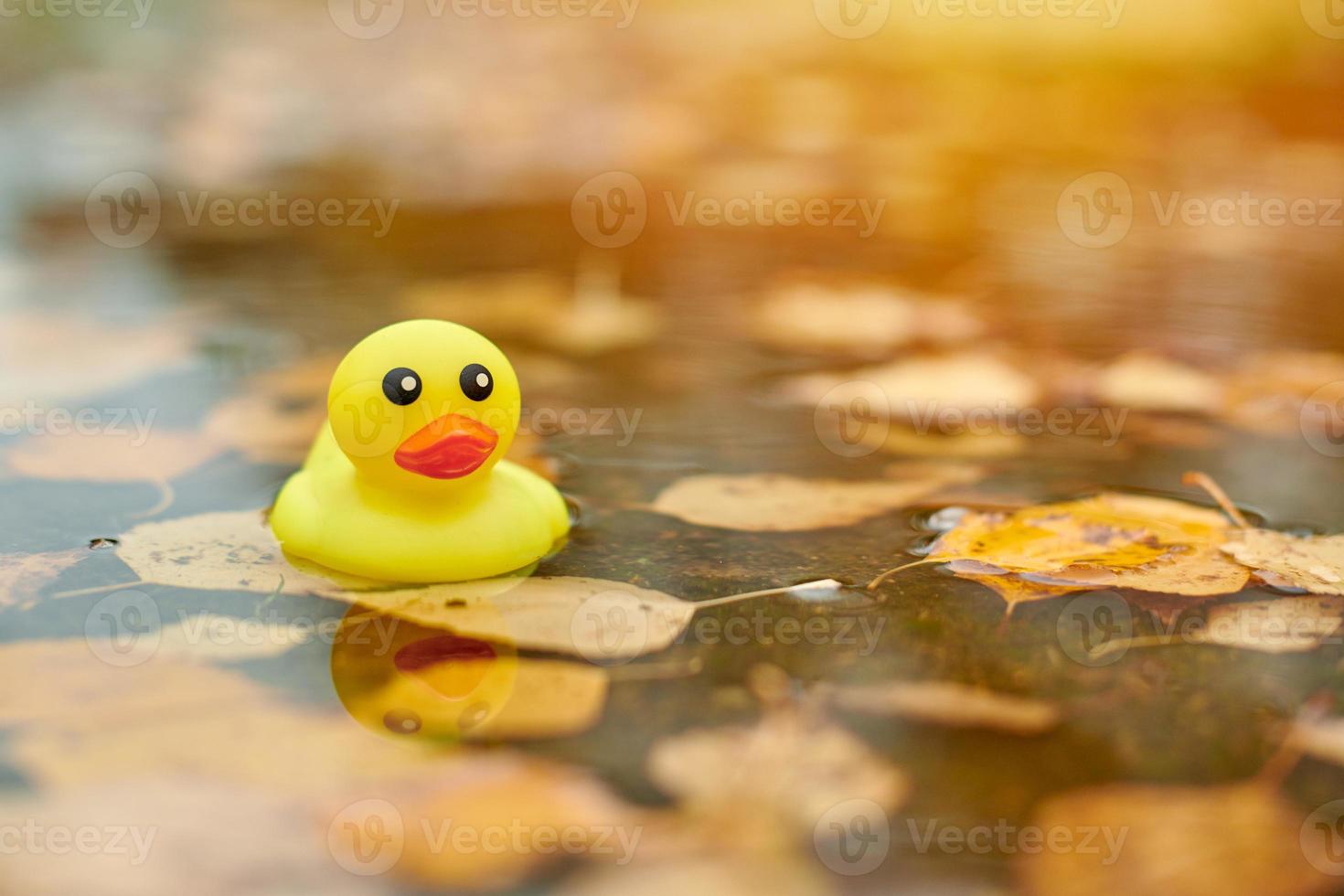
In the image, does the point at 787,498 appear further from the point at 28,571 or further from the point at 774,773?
the point at 28,571

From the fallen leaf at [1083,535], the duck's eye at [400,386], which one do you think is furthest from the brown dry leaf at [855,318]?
the duck's eye at [400,386]

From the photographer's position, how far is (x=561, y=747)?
0.93 m

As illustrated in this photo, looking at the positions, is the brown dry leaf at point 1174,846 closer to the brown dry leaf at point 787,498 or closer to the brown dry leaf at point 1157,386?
the brown dry leaf at point 787,498

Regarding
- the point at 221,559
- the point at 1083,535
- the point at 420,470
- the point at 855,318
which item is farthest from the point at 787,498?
the point at 855,318

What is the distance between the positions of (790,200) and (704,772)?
1789mm

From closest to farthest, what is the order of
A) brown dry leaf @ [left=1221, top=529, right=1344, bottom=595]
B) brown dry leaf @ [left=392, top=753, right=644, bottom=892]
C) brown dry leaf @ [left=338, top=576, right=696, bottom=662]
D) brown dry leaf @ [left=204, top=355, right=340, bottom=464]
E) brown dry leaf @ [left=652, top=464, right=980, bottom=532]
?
brown dry leaf @ [left=392, top=753, right=644, bottom=892] → brown dry leaf @ [left=338, top=576, right=696, bottom=662] → brown dry leaf @ [left=1221, top=529, right=1344, bottom=595] → brown dry leaf @ [left=652, top=464, right=980, bottom=532] → brown dry leaf @ [left=204, top=355, right=340, bottom=464]

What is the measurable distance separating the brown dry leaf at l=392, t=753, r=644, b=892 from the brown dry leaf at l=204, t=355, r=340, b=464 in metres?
0.64

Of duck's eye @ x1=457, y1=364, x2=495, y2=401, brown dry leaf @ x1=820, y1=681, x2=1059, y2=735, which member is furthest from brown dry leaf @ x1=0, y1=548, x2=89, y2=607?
brown dry leaf @ x1=820, y1=681, x2=1059, y2=735

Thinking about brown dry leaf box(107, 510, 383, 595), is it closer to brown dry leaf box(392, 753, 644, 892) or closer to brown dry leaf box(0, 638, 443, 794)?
brown dry leaf box(0, 638, 443, 794)

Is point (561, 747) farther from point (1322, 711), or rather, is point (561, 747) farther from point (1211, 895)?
point (1322, 711)

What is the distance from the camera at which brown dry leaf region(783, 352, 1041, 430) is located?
1.62 metres

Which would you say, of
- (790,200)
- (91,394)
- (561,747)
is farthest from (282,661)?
(790,200)

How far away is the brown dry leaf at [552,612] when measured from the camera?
1.06m

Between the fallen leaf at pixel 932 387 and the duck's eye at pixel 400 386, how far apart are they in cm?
63
